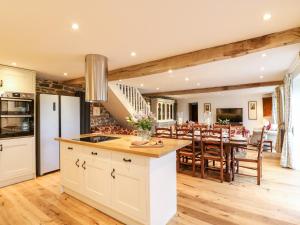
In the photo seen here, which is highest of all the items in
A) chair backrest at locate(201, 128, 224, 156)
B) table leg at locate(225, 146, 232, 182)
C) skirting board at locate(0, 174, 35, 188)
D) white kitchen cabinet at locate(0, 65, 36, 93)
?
white kitchen cabinet at locate(0, 65, 36, 93)

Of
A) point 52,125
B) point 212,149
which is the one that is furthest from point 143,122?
point 52,125

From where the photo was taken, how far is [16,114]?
3.53 m

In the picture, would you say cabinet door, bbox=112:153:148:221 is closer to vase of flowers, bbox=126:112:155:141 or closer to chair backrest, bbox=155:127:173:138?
vase of flowers, bbox=126:112:155:141

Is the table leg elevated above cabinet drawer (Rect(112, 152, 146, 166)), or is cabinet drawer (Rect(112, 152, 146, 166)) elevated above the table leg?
cabinet drawer (Rect(112, 152, 146, 166))

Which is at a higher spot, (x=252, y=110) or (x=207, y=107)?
(x=207, y=107)

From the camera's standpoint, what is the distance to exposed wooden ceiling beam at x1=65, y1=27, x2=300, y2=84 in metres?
2.20

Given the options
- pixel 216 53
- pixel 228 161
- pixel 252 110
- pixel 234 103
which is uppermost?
pixel 216 53

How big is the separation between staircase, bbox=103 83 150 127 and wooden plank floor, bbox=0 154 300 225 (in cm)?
267

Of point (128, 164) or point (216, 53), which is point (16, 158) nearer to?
point (128, 164)

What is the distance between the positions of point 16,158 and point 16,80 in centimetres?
157

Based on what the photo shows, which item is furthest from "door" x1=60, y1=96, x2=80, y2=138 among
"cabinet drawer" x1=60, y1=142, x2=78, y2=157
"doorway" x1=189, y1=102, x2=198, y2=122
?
"doorway" x1=189, y1=102, x2=198, y2=122

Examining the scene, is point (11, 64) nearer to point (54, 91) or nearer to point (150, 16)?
point (54, 91)

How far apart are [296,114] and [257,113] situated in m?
5.18

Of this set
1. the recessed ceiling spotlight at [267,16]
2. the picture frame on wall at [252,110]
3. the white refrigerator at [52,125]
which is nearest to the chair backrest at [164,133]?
the white refrigerator at [52,125]
